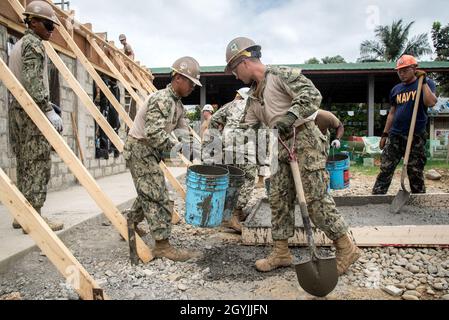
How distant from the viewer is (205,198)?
10.1 ft

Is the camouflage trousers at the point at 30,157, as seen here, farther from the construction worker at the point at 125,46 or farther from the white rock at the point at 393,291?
the construction worker at the point at 125,46

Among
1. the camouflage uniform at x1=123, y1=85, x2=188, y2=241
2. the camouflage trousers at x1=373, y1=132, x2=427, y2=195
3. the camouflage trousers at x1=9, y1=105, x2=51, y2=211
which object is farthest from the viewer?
the camouflage trousers at x1=373, y1=132, x2=427, y2=195

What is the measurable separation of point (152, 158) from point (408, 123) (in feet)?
11.2

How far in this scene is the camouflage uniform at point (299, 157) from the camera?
271 cm

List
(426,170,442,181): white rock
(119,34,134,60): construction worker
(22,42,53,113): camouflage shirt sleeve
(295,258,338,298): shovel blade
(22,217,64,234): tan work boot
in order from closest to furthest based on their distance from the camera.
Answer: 1. (295,258,338,298): shovel blade
2. (22,42,53,113): camouflage shirt sleeve
3. (22,217,64,234): tan work boot
4. (119,34,134,60): construction worker
5. (426,170,442,181): white rock

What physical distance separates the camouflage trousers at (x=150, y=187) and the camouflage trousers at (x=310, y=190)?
927mm

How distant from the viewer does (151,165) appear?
3102mm

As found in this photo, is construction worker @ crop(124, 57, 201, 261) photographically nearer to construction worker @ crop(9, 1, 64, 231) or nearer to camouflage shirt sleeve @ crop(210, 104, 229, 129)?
construction worker @ crop(9, 1, 64, 231)

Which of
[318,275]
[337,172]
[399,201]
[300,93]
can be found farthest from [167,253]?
[399,201]

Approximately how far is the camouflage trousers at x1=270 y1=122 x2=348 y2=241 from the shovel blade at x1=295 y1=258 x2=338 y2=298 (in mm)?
417

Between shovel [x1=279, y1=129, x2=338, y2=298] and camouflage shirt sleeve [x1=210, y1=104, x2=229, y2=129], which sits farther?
camouflage shirt sleeve [x1=210, y1=104, x2=229, y2=129]

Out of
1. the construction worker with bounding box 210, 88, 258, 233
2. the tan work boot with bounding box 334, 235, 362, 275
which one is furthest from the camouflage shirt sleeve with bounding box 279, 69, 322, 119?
the construction worker with bounding box 210, 88, 258, 233

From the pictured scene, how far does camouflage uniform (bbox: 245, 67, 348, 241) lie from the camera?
2707mm
